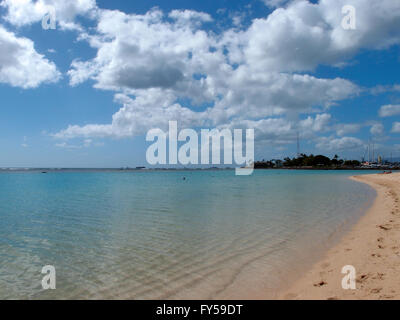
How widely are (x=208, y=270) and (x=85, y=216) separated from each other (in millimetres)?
10314

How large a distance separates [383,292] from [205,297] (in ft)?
10.9

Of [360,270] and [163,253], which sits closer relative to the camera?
[360,270]

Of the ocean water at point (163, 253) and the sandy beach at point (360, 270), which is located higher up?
the sandy beach at point (360, 270)

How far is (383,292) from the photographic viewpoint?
462cm

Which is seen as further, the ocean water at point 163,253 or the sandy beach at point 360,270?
the ocean water at point 163,253

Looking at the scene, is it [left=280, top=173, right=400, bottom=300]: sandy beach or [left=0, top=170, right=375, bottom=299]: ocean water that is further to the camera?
[left=0, top=170, right=375, bottom=299]: ocean water

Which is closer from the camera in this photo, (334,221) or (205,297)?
(205,297)

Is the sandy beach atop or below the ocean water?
atop

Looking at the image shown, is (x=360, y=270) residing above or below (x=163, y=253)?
above
